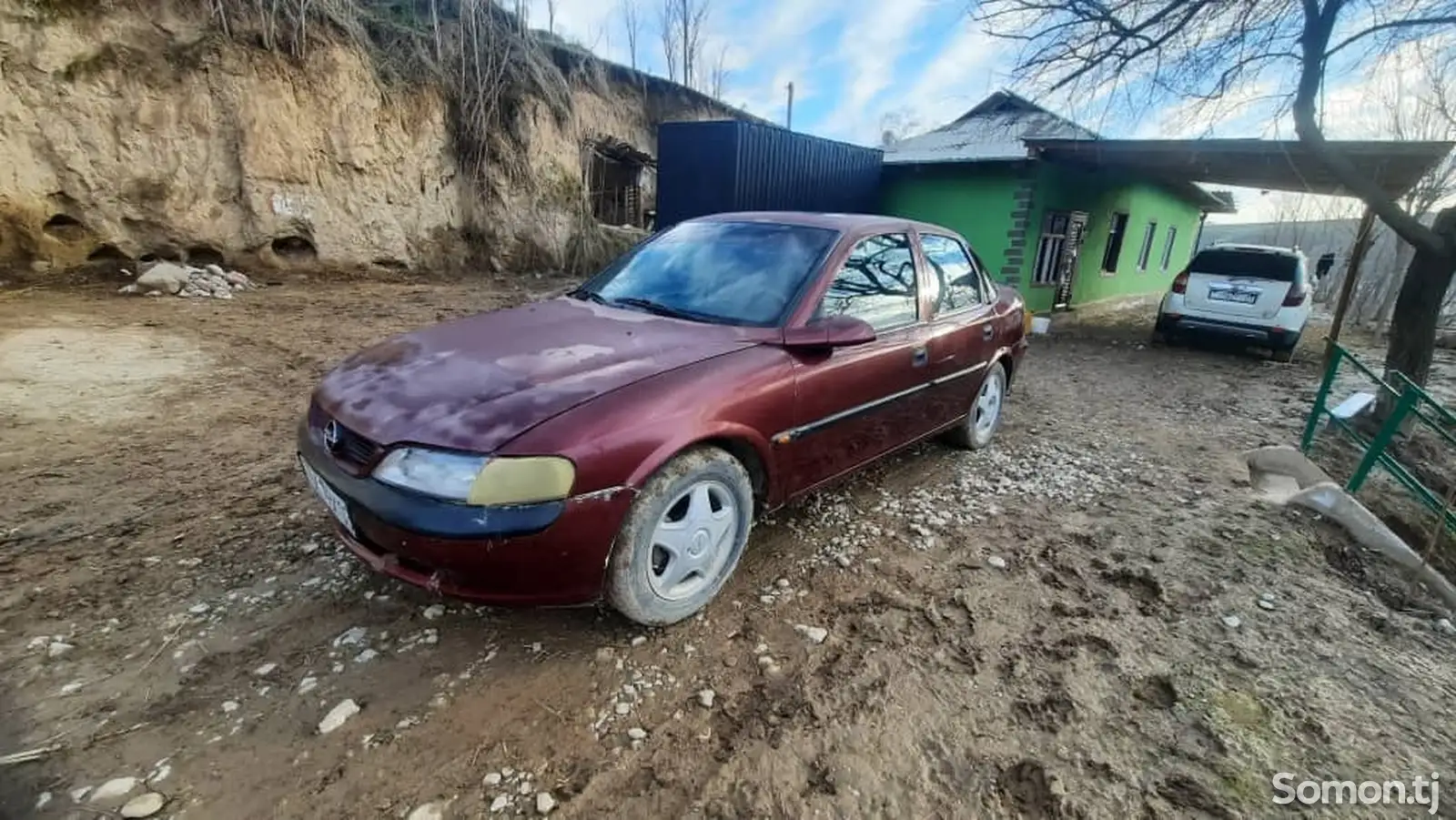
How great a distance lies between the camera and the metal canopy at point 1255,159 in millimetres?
7383

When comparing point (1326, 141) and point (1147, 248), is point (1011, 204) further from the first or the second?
point (1147, 248)

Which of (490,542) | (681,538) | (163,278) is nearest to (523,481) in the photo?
(490,542)

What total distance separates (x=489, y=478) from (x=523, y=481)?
0.10 meters

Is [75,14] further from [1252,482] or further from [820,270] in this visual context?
[1252,482]

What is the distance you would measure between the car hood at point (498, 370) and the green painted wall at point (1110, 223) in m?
10.3

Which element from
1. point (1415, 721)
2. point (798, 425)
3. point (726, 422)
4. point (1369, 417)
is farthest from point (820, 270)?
point (1369, 417)

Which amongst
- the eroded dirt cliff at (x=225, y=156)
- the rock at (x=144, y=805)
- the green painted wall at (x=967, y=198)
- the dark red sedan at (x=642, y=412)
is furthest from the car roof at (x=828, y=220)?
the green painted wall at (x=967, y=198)

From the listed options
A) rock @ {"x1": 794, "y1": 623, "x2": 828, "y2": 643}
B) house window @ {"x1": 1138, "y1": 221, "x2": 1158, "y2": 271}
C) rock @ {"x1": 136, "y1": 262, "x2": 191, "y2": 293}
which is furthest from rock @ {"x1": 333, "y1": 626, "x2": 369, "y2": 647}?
house window @ {"x1": 1138, "y1": 221, "x2": 1158, "y2": 271}

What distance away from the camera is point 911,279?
11.0 ft

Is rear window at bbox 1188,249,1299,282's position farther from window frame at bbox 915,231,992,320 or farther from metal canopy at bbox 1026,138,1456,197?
window frame at bbox 915,231,992,320

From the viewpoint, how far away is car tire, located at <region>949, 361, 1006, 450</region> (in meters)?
4.15

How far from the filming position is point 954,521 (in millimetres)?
3301

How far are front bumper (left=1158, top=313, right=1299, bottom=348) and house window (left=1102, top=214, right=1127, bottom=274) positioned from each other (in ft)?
19.4

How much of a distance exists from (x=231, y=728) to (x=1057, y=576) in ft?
10.4
